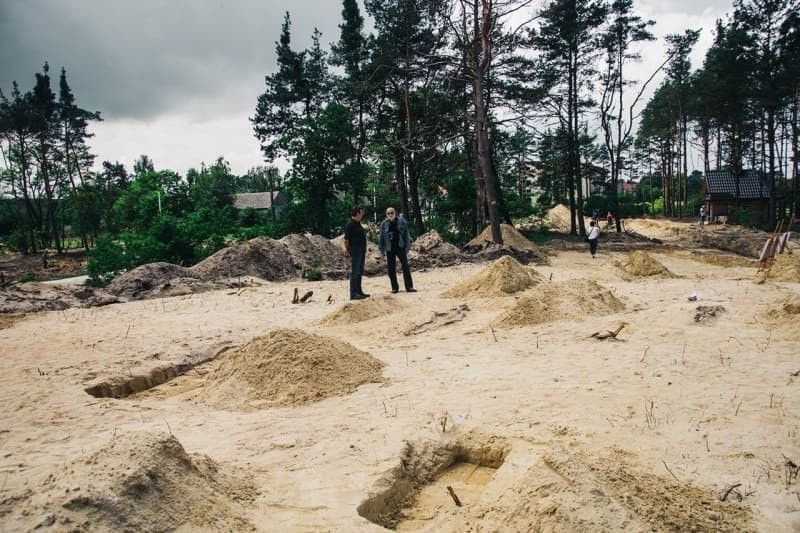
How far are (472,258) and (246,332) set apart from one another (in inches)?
413

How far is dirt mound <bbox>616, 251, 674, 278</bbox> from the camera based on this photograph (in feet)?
42.4

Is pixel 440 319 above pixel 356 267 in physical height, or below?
below

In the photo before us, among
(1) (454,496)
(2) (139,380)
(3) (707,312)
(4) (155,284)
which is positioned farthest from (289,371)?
(4) (155,284)

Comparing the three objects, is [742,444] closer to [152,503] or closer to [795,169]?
[152,503]

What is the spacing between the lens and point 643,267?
43.0 feet

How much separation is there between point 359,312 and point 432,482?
531cm

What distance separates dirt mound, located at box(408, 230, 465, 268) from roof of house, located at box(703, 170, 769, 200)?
3227 centimetres

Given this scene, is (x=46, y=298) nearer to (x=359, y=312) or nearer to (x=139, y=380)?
(x=139, y=380)

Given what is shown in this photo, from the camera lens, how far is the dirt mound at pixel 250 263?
14.6 metres

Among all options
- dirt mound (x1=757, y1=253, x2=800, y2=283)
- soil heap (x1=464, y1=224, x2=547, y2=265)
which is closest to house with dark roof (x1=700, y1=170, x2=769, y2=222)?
soil heap (x1=464, y1=224, x2=547, y2=265)

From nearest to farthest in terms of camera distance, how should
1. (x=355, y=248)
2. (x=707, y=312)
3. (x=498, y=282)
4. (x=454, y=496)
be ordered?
(x=454, y=496) → (x=707, y=312) → (x=498, y=282) → (x=355, y=248)

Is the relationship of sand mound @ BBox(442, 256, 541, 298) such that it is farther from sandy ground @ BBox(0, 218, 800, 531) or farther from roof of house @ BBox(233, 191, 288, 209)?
roof of house @ BBox(233, 191, 288, 209)

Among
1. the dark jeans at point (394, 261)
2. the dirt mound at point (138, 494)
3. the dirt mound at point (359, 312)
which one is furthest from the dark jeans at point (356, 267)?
the dirt mound at point (138, 494)

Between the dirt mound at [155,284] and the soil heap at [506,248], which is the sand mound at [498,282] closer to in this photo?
the soil heap at [506,248]
